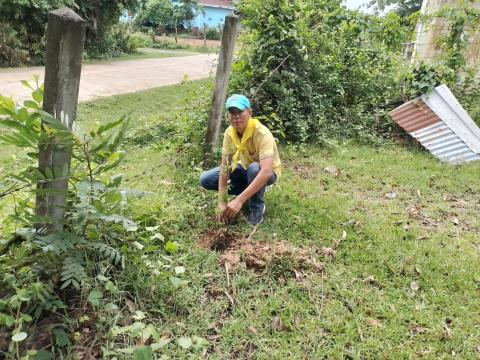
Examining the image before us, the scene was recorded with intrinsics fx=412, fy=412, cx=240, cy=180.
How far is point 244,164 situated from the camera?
356 cm

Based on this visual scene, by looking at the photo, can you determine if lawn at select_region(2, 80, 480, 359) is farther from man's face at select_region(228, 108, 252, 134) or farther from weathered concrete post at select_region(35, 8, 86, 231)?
man's face at select_region(228, 108, 252, 134)

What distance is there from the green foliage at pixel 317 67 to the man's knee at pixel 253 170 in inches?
70.4

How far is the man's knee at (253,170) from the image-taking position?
3.36 metres

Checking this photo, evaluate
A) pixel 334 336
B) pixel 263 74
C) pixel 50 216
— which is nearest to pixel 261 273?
pixel 334 336

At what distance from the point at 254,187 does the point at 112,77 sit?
33.4ft

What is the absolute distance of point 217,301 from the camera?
2535mm

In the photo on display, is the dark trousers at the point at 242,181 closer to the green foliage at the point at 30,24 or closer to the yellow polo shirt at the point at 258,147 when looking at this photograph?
the yellow polo shirt at the point at 258,147

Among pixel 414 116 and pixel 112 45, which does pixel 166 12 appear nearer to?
pixel 112 45

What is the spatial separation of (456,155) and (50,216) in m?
5.58

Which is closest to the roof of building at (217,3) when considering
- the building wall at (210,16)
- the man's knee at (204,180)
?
the building wall at (210,16)

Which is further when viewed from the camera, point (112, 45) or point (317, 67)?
point (112, 45)

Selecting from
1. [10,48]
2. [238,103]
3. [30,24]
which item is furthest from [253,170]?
[30,24]

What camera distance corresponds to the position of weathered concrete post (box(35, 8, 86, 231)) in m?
1.71

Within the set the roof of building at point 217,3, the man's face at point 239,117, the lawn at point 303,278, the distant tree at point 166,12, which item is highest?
the roof of building at point 217,3
